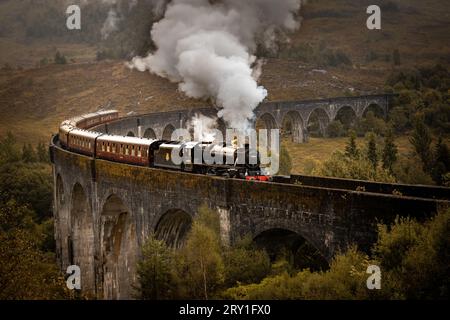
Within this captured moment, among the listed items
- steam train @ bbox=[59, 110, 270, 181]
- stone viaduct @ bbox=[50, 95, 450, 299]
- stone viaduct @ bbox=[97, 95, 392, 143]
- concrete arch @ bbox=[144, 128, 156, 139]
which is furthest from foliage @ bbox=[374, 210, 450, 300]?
concrete arch @ bbox=[144, 128, 156, 139]

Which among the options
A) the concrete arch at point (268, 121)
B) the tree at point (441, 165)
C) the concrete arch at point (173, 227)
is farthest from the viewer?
the concrete arch at point (268, 121)

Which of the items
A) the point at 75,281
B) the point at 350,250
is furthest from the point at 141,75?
the point at 350,250

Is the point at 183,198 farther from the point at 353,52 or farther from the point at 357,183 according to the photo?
the point at 353,52

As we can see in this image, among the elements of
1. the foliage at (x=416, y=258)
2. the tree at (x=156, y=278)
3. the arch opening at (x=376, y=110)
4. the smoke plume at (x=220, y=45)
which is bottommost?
the tree at (x=156, y=278)

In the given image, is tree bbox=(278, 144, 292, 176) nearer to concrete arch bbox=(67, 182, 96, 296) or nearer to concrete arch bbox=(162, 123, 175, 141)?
concrete arch bbox=(162, 123, 175, 141)

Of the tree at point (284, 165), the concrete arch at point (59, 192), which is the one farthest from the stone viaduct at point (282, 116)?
the concrete arch at point (59, 192)

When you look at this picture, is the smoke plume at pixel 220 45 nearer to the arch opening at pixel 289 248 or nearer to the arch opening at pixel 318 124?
the arch opening at pixel 318 124

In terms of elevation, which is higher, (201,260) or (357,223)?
(357,223)
